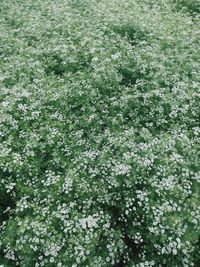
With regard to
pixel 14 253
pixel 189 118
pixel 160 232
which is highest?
pixel 189 118

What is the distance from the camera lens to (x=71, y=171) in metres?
8.73

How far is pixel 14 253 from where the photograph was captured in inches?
298

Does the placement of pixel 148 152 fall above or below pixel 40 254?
above

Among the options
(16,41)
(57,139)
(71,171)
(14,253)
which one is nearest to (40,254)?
(14,253)

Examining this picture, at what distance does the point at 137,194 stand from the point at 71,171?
1677 millimetres

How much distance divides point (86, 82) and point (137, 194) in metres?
4.43

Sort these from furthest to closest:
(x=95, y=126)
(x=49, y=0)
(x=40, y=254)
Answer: (x=49, y=0), (x=95, y=126), (x=40, y=254)

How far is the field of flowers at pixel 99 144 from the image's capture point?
303 inches

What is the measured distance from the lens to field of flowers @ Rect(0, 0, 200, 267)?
25.2ft

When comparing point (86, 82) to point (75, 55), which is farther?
point (75, 55)

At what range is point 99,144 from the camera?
9539 mm

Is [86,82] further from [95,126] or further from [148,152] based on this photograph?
[148,152]

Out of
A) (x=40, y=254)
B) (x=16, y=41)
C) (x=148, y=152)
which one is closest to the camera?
(x=40, y=254)

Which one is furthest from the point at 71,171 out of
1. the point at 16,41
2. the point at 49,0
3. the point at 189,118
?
the point at 49,0
